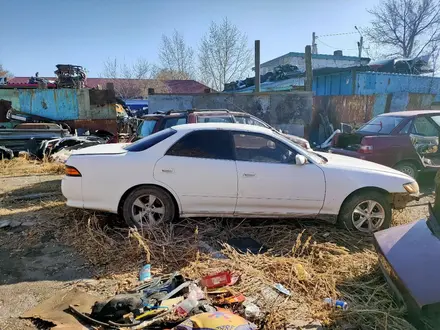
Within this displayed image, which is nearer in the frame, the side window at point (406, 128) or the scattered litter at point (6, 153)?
the side window at point (406, 128)

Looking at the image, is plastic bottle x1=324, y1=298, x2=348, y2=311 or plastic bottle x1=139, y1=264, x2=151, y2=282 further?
plastic bottle x1=139, y1=264, x2=151, y2=282

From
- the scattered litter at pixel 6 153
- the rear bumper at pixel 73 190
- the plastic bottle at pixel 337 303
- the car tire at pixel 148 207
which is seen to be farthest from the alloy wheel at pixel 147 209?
the scattered litter at pixel 6 153

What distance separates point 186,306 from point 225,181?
76.2 inches

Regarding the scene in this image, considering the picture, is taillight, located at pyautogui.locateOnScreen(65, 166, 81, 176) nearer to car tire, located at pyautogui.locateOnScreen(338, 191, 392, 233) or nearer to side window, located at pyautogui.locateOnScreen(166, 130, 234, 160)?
side window, located at pyautogui.locateOnScreen(166, 130, 234, 160)

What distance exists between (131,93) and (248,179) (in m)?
35.5

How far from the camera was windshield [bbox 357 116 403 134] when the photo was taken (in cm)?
706

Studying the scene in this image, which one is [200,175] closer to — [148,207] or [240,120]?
[148,207]

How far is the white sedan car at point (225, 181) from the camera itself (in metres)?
4.35

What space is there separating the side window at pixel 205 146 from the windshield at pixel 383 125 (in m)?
4.39

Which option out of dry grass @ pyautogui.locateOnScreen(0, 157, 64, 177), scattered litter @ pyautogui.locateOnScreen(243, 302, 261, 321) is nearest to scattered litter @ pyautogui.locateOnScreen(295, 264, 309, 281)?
scattered litter @ pyautogui.locateOnScreen(243, 302, 261, 321)

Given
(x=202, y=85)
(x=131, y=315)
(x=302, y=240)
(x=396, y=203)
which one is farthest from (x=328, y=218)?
(x=202, y=85)

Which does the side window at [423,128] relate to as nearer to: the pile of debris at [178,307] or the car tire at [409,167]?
the car tire at [409,167]

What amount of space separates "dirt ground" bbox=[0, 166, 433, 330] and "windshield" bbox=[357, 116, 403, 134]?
1863 mm

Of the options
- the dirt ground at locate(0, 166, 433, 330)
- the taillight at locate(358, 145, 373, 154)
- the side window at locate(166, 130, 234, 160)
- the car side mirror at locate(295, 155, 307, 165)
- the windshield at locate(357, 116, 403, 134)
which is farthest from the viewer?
the windshield at locate(357, 116, 403, 134)
